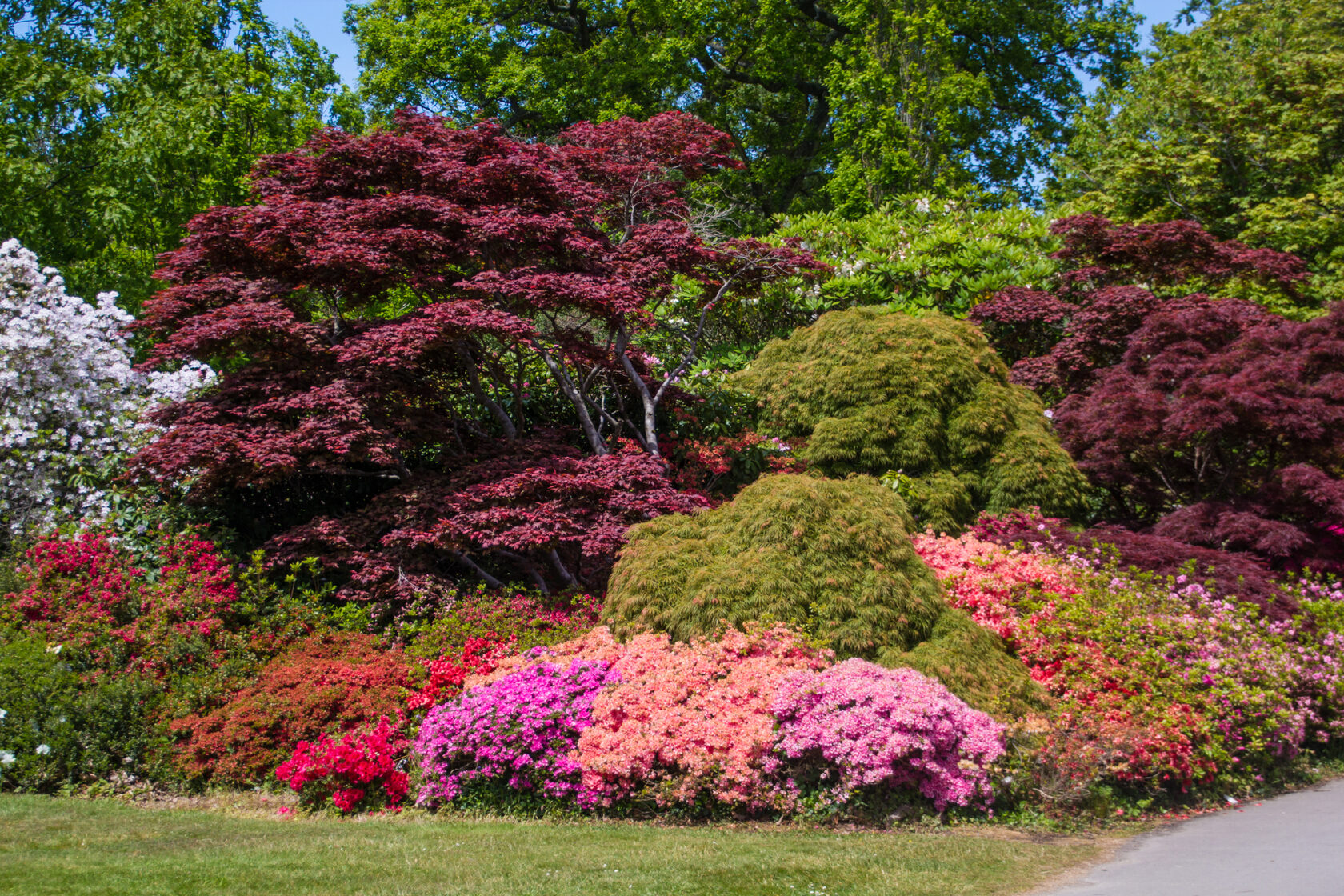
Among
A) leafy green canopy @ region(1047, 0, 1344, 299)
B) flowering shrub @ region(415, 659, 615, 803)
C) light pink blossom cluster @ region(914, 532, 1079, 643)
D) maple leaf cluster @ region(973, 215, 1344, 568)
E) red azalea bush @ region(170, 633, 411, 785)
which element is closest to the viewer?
flowering shrub @ region(415, 659, 615, 803)

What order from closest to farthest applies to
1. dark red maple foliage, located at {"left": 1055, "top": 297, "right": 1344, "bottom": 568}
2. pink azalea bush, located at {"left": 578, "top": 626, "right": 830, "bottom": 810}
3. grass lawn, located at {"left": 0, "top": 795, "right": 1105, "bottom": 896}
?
grass lawn, located at {"left": 0, "top": 795, "right": 1105, "bottom": 896} < pink azalea bush, located at {"left": 578, "top": 626, "right": 830, "bottom": 810} < dark red maple foliage, located at {"left": 1055, "top": 297, "right": 1344, "bottom": 568}

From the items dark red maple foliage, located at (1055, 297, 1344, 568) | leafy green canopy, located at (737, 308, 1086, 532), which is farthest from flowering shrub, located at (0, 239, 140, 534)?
dark red maple foliage, located at (1055, 297, 1344, 568)

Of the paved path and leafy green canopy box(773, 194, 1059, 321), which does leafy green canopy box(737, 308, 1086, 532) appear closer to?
leafy green canopy box(773, 194, 1059, 321)

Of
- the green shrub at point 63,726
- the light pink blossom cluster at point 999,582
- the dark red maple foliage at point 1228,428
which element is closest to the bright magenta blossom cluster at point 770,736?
the light pink blossom cluster at point 999,582

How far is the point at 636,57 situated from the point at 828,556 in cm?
1792

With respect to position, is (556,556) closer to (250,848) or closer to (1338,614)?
(250,848)

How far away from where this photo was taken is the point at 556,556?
9836mm

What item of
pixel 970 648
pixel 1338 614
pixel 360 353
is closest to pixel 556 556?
pixel 360 353

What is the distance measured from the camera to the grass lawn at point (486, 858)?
5.16 metres

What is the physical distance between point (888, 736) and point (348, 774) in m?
4.03

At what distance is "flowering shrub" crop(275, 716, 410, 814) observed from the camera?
7.20 m

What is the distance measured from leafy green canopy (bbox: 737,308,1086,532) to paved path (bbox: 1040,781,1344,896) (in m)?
3.73

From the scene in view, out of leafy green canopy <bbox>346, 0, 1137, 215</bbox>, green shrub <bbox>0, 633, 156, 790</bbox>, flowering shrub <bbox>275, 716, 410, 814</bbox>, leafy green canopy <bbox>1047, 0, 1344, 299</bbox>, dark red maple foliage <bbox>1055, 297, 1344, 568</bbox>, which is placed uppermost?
leafy green canopy <bbox>346, 0, 1137, 215</bbox>

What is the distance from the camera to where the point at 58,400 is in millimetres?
10820
